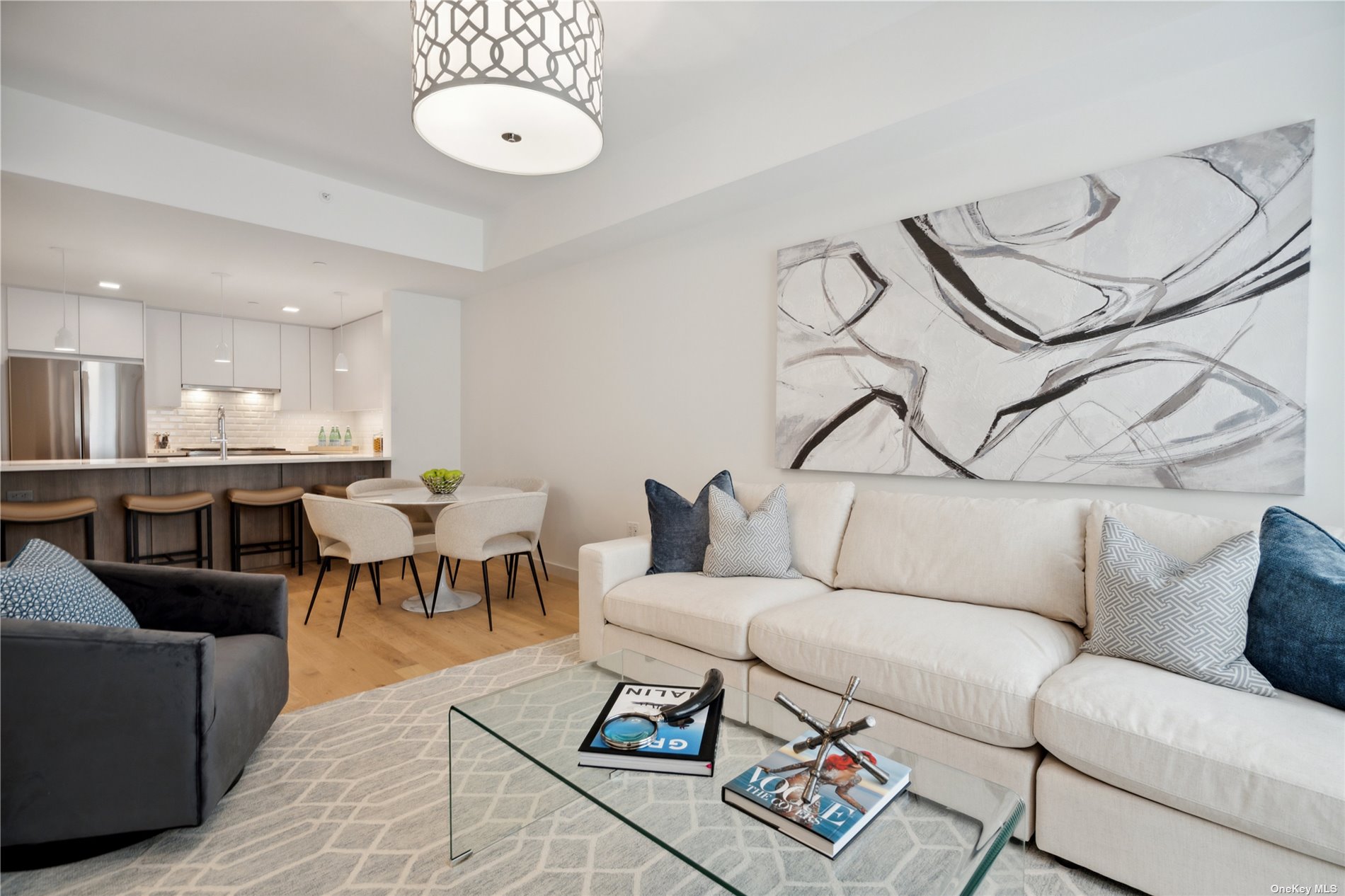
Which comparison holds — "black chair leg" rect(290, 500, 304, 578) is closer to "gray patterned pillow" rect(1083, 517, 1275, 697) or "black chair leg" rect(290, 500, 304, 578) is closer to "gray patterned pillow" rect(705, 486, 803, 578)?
"gray patterned pillow" rect(705, 486, 803, 578)

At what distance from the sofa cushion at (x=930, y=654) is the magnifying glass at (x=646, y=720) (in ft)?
1.95

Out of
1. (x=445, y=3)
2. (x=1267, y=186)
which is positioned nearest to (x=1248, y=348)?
(x=1267, y=186)

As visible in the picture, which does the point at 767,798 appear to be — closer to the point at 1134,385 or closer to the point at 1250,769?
the point at 1250,769

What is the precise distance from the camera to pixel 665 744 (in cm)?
153

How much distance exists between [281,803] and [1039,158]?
3554 mm

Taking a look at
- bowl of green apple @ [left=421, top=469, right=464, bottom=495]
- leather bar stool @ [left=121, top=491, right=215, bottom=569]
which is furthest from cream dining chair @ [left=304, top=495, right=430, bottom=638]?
leather bar stool @ [left=121, top=491, right=215, bottom=569]

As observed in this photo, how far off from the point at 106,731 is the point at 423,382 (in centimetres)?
457

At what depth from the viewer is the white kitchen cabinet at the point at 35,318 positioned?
591 cm


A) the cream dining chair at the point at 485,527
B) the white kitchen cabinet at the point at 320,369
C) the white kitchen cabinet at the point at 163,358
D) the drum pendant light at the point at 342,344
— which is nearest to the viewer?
the cream dining chair at the point at 485,527

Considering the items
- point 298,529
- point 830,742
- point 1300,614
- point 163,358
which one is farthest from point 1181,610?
point 163,358

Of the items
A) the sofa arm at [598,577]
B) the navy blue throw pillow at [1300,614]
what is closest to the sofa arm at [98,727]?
the sofa arm at [598,577]

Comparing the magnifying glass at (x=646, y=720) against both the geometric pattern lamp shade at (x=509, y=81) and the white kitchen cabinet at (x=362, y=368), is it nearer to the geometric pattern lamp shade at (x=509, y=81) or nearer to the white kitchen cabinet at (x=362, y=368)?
the geometric pattern lamp shade at (x=509, y=81)

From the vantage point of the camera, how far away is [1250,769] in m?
1.40

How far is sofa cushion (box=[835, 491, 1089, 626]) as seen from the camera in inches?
91.3
